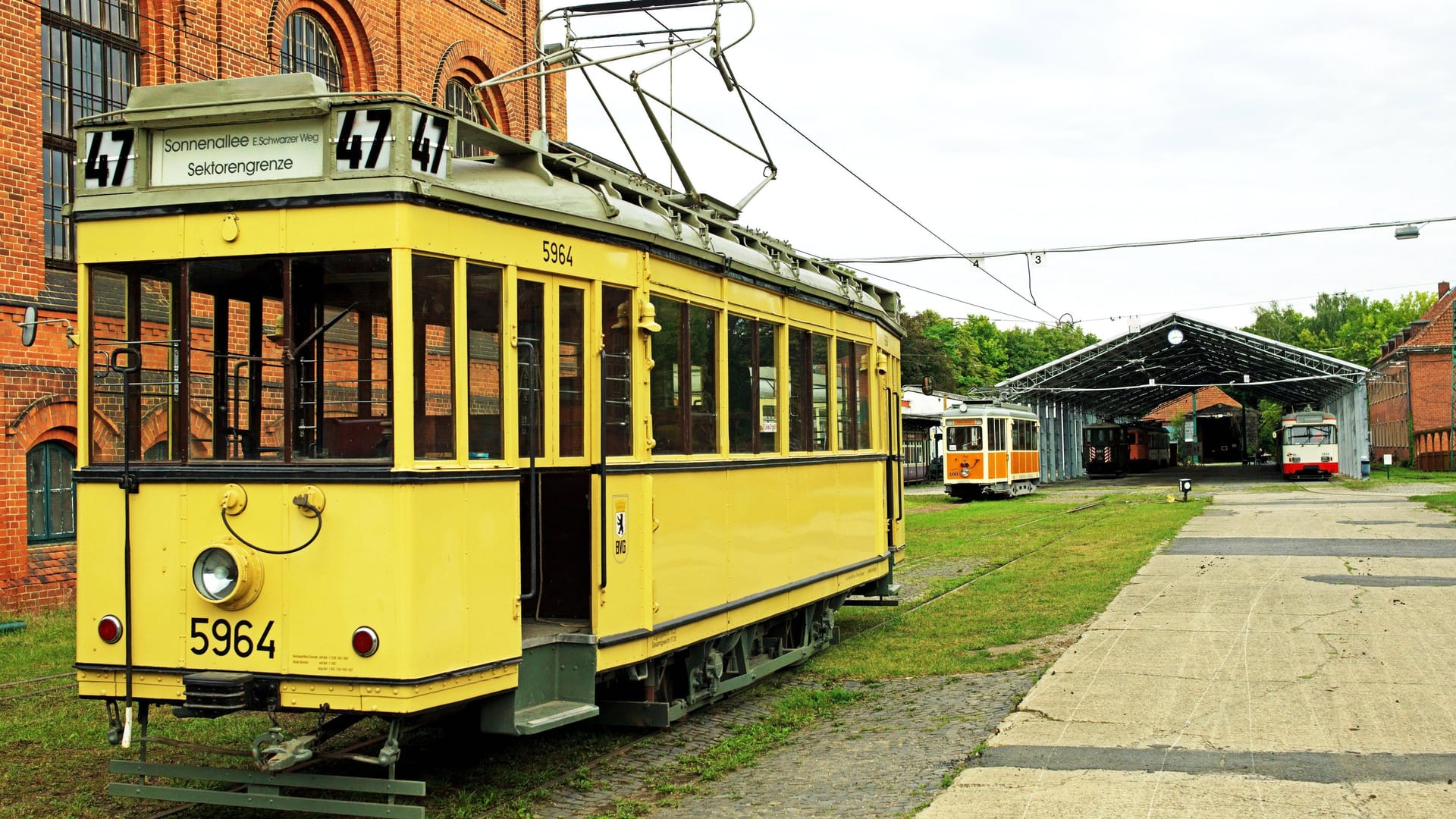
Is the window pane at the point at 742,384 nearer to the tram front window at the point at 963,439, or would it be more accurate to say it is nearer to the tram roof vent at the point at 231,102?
the tram roof vent at the point at 231,102

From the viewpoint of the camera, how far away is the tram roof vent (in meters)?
6.10

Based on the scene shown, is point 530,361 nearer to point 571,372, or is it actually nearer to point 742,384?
point 571,372

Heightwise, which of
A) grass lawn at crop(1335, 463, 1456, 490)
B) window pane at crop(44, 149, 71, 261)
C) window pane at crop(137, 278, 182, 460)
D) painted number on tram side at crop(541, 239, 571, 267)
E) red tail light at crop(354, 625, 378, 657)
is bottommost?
grass lawn at crop(1335, 463, 1456, 490)

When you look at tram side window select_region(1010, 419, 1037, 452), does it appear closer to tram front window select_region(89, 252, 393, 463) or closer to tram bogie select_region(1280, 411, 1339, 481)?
tram bogie select_region(1280, 411, 1339, 481)

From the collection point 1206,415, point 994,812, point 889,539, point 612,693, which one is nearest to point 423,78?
point 889,539

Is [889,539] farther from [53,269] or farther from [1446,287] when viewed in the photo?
[1446,287]

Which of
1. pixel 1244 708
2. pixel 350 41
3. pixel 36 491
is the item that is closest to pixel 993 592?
pixel 1244 708

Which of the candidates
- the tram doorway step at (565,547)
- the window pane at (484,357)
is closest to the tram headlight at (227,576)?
the window pane at (484,357)

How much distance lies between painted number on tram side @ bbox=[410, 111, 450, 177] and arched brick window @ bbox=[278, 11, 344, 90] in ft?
45.6

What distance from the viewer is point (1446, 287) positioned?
4008 inches

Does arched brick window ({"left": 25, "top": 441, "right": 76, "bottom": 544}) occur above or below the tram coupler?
above

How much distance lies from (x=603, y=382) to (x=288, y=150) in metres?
2.04

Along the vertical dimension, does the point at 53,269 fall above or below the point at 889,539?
above

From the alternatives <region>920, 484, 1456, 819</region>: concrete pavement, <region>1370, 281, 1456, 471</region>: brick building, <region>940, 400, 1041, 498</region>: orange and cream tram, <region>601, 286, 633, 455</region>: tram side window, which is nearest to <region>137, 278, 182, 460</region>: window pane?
<region>601, 286, 633, 455</region>: tram side window
